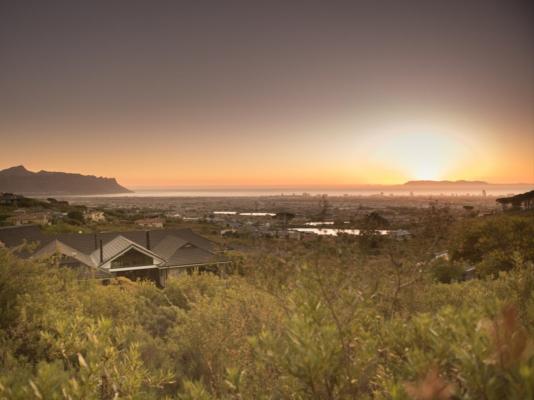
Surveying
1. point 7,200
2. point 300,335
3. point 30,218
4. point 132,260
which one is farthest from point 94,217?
point 300,335

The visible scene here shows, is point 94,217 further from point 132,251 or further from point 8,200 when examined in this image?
point 132,251

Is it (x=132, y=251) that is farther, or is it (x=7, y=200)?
(x=7, y=200)

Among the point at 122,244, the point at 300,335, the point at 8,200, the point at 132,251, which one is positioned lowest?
the point at 132,251

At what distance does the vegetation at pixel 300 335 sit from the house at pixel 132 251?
19908 mm

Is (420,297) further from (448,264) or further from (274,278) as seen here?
(448,264)

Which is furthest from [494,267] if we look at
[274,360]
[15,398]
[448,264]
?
[15,398]

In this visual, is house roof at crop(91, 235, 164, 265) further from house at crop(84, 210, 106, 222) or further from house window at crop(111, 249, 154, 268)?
house at crop(84, 210, 106, 222)

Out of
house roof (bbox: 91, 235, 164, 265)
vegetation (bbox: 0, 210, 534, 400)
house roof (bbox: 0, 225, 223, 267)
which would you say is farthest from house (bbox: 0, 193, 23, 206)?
vegetation (bbox: 0, 210, 534, 400)

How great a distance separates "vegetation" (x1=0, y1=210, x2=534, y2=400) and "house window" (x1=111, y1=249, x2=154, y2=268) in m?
20.2

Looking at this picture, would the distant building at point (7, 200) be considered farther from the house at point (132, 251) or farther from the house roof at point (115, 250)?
the house roof at point (115, 250)

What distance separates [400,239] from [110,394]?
5403mm

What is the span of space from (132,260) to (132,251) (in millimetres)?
764

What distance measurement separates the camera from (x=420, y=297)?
10.9 metres

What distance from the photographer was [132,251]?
116 ft
